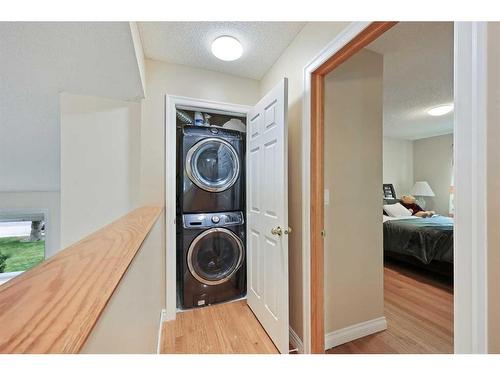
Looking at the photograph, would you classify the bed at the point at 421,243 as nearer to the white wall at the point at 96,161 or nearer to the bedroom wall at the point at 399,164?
the bedroom wall at the point at 399,164

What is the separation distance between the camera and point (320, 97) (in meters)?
1.41

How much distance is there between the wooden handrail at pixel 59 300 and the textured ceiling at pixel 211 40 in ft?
5.26

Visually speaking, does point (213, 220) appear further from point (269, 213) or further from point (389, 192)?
point (389, 192)

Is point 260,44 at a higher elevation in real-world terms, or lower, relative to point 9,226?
higher

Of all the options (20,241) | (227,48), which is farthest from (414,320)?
(20,241)

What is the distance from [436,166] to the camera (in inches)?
200

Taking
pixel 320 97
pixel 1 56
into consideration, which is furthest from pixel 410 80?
pixel 1 56

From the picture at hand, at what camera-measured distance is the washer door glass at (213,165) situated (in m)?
2.08

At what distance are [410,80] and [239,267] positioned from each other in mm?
2875

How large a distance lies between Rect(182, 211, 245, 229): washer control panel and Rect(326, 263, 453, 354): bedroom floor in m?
1.34

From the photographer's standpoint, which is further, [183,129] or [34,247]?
[34,247]

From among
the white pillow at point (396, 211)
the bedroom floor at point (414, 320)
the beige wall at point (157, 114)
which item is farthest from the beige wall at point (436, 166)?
the beige wall at point (157, 114)

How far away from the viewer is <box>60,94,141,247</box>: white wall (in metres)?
1.86

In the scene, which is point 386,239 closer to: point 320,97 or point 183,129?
point 320,97
